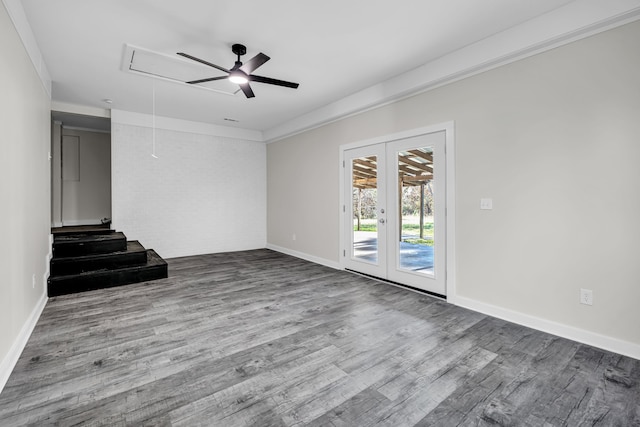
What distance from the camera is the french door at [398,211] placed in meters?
3.75

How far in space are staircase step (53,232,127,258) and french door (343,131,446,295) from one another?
366 cm

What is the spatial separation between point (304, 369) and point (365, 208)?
9.86 ft

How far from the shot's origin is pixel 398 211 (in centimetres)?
427

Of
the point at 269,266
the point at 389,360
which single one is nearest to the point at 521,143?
the point at 389,360

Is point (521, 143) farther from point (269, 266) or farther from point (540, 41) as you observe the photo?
point (269, 266)

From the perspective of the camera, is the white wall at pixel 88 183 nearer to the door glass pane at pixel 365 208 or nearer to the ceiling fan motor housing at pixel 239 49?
the ceiling fan motor housing at pixel 239 49

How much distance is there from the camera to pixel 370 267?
15.5 ft

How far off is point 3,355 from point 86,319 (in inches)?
41.0

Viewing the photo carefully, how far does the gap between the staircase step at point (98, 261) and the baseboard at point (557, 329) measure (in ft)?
15.0

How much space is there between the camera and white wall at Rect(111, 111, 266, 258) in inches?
227

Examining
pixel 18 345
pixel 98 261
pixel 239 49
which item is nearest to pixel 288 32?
Answer: pixel 239 49

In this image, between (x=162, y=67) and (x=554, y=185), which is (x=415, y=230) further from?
(x=162, y=67)

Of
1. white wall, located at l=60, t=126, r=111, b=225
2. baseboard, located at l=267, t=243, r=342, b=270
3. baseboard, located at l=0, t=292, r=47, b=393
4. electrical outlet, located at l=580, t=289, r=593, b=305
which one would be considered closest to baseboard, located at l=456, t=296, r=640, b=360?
electrical outlet, located at l=580, t=289, r=593, b=305

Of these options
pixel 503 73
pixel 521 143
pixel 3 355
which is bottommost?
pixel 3 355
